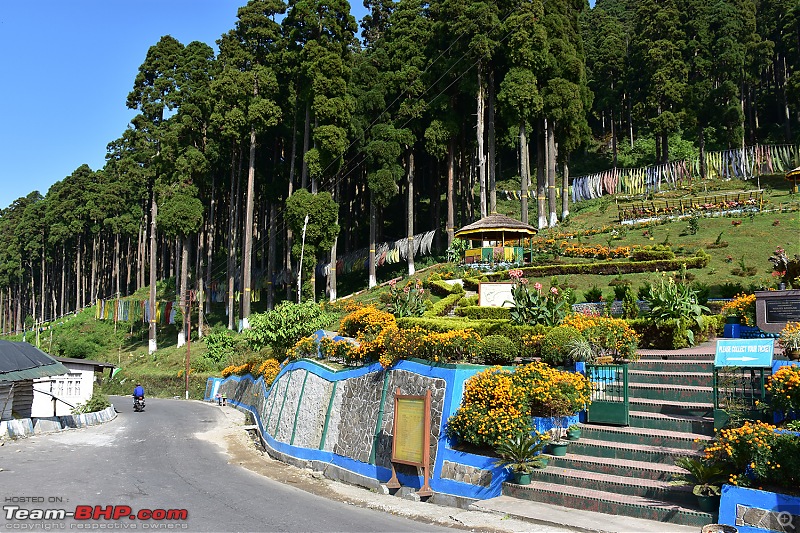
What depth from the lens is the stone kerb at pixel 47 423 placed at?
2056 cm

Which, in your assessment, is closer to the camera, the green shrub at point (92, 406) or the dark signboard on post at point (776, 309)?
the dark signboard on post at point (776, 309)

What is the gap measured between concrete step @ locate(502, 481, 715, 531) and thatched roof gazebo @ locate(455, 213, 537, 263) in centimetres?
2134

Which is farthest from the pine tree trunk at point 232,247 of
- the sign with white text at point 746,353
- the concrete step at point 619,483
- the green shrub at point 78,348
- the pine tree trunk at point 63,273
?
the sign with white text at point 746,353

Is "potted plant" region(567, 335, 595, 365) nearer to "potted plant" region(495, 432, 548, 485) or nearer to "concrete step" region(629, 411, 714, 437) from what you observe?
"concrete step" region(629, 411, 714, 437)

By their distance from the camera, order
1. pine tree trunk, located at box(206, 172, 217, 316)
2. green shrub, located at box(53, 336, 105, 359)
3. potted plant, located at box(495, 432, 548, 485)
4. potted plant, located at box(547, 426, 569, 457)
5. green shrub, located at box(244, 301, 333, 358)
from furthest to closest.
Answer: green shrub, located at box(53, 336, 105, 359)
pine tree trunk, located at box(206, 172, 217, 316)
green shrub, located at box(244, 301, 333, 358)
potted plant, located at box(547, 426, 569, 457)
potted plant, located at box(495, 432, 548, 485)

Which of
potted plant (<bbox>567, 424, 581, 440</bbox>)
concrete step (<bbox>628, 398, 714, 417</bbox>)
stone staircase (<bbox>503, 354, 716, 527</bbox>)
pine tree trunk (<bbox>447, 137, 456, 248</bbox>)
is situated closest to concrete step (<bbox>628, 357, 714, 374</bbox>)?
stone staircase (<bbox>503, 354, 716, 527</bbox>)

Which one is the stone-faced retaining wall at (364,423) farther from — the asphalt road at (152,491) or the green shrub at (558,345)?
the green shrub at (558,345)

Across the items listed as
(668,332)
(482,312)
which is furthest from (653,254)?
(668,332)

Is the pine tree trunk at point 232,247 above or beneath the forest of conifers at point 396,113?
beneath

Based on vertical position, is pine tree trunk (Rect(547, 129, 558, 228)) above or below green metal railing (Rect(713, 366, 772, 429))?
above

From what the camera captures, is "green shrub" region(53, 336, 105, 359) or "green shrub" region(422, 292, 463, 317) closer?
"green shrub" region(422, 292, 463, 317)

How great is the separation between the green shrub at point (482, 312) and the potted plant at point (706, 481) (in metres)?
10.9

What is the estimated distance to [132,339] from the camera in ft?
197

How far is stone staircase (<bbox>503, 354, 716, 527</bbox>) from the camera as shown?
9.70 meters
